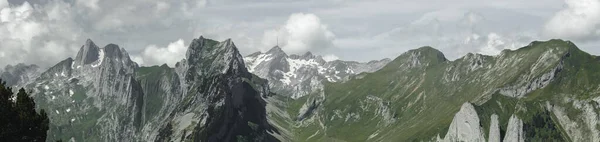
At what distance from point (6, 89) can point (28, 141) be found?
18.6 feet

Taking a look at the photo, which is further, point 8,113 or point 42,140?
point 42,140

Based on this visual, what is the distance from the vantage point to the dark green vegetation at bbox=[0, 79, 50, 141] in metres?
54.1

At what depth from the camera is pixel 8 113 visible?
54219 millimetres

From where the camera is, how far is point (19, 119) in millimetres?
55094

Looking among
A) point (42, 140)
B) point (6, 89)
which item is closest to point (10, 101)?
point (6, 89)

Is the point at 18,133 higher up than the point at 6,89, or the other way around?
the point at 6,89

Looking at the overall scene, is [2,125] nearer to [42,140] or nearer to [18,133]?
[18,133]

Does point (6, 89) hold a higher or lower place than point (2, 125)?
higher

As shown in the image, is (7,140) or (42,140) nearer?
(7,140)

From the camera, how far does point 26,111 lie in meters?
55.9

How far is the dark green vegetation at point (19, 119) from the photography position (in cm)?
5406

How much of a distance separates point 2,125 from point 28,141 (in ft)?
12.9

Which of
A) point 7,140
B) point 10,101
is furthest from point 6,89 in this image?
point 7,140

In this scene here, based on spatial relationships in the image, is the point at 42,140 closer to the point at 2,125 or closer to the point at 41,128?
the point at 41,128
